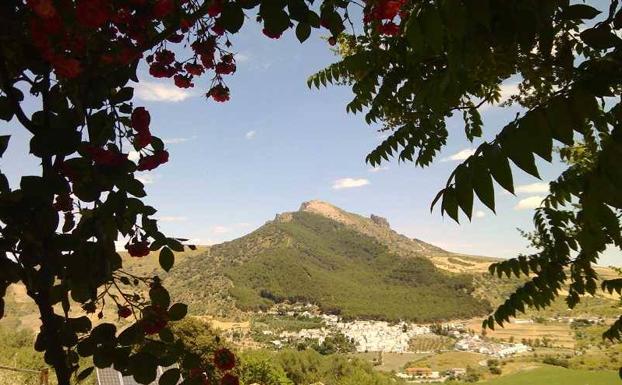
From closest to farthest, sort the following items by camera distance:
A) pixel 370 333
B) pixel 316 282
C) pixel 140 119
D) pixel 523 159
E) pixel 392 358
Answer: pixel 523 159 → pixel 140 119 → pixel 392 358 → pixel 370 333 → pixel 316 282

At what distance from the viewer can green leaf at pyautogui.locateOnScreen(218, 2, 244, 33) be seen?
192cm

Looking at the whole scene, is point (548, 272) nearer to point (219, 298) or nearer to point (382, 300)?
point (219, 298)

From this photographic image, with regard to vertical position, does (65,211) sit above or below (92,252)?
above

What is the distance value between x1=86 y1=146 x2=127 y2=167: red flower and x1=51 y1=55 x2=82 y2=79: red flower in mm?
291

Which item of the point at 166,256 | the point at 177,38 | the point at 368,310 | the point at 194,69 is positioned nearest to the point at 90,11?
the point at 166,256

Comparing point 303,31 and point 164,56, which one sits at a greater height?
point 164,56

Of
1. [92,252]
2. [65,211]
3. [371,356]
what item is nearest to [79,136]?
[92,252]

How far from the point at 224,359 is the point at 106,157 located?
110 centimetres

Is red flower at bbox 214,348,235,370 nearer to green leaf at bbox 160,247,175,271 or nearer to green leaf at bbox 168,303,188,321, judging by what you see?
green leaf at bbox 168,303,188,321

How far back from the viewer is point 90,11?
5.40 ft

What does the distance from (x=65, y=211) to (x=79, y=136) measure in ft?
2.33

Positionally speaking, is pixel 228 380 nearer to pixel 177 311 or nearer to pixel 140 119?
pixel 177 311

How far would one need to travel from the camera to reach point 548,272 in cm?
541

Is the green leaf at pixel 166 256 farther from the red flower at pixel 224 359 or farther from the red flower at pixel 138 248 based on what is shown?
the red flower at pixel 224 359
